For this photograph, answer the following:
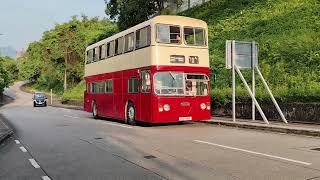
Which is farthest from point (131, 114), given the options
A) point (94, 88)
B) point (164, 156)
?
point (164, 156)

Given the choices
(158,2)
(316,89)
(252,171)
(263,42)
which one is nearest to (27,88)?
(158,2)

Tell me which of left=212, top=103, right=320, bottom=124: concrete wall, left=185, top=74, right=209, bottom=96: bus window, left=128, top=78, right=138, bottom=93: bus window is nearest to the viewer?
left=212, top=103, right=320, bottom=124: concrete wall

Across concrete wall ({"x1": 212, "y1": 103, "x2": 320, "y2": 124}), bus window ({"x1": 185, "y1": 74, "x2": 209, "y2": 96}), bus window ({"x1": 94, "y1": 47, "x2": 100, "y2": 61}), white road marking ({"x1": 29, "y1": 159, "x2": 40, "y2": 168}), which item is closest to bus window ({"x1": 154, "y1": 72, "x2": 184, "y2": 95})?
bus window ({"x1": 185, "y1": 74, "x2": 209, "y2": 96})

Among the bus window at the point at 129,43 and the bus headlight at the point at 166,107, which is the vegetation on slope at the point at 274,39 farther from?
the bus window at the point at 129,43

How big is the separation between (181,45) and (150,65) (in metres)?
1.68

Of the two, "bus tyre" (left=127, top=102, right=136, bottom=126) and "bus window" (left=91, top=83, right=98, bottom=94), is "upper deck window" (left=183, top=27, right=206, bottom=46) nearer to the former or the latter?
"bus tyre" (left=127, top=102, right=136, bottom=126)

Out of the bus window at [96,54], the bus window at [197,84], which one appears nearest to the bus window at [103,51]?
the bus window at [96,54]

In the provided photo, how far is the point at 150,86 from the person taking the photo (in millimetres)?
20562

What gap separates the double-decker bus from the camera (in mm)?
20469

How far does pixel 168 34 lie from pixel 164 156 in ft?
30.5

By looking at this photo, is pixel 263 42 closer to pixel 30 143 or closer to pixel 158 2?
pixel 30 143

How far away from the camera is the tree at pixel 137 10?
48.7 m

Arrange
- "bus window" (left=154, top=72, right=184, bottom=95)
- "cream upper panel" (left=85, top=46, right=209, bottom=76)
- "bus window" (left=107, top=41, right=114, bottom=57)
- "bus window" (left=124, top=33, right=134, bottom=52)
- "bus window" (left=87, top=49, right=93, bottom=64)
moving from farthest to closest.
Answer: "bus window" (left=87, top=49, right=93, bottom=64), "bus window" (left=107, top=41, right=114, bottom=57), "bus window" (left=124, top=33, right=134, bottom=52), "bus window" (left=154, top=72, right=184, bottom=95), "cream upper panel" (left=85, top=46, right=209, bottom=76)

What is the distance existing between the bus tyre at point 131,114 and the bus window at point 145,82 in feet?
5.26
